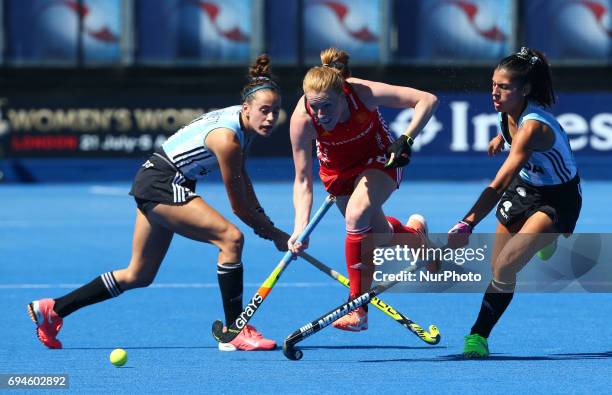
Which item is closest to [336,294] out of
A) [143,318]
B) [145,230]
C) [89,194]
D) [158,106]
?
[143,318]

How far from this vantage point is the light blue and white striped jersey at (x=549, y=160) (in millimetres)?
6465

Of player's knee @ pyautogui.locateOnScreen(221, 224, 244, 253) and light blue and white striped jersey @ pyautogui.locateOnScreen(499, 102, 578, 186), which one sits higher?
light blue and white striped jersey @ pyautogui.locateOnScreen(499, 102, 578, 186)

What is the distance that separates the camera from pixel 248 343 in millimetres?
6918

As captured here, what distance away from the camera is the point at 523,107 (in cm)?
656

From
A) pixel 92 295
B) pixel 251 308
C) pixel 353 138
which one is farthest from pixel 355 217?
pixel 92 295

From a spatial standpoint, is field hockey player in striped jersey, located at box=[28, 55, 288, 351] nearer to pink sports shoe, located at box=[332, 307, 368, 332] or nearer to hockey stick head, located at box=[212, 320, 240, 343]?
hockey stick head, located at box=[212, 320, 240, 343]

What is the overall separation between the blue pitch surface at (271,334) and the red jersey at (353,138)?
0.95 metres

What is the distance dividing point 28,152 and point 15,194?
62.1 inches

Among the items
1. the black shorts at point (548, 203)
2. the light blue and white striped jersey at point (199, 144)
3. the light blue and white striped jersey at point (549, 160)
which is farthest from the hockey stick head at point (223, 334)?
the light blue and white striped jersey at point (549, 160)

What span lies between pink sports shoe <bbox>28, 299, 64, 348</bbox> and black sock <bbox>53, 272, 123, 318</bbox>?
0.13 feet

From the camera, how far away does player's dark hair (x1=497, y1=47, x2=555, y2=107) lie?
650 centimetres

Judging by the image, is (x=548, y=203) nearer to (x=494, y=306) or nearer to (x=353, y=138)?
(x=494, y=306)

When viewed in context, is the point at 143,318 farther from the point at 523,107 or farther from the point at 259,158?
the point at 259,158

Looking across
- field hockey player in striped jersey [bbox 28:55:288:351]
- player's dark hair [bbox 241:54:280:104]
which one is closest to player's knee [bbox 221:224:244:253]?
field hockey player in striped jersey [bbox 28:55:288:351]
